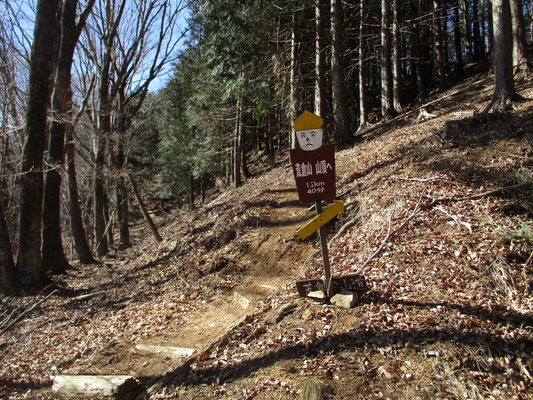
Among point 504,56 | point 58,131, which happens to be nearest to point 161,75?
point 58,131

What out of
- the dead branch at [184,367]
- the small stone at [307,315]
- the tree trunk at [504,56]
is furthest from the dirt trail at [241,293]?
the tree trunk at [504,56]

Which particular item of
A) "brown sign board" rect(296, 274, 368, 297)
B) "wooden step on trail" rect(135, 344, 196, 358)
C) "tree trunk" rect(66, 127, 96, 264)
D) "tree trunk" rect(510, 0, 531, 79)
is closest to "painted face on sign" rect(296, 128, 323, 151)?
"brown sign board" rect(296, 274, 368, 297)

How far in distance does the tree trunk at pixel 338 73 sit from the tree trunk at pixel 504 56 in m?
5.45

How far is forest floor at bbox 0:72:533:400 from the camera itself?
12.3 ft

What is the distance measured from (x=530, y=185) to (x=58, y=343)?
31.3 feet

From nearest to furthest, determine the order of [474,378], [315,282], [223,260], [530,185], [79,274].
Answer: [474,378]
[315,282]
[530,185]
[223,260]
[79,274]

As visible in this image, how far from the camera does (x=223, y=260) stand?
28.2 feet

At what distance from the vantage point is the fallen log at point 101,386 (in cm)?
447

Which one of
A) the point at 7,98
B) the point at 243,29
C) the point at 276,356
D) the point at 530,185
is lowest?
the point at 276,356

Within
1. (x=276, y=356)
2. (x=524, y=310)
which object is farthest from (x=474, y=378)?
(x=276, y=356)

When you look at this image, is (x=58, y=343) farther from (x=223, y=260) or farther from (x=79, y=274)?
(x=79, y=274)

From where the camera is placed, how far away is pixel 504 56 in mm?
8586

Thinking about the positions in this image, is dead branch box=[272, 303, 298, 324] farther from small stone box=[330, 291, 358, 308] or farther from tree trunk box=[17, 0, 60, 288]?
tree trunk box=[17, 0, 60, 288]

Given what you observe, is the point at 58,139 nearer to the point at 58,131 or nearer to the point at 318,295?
the point at 58,131
